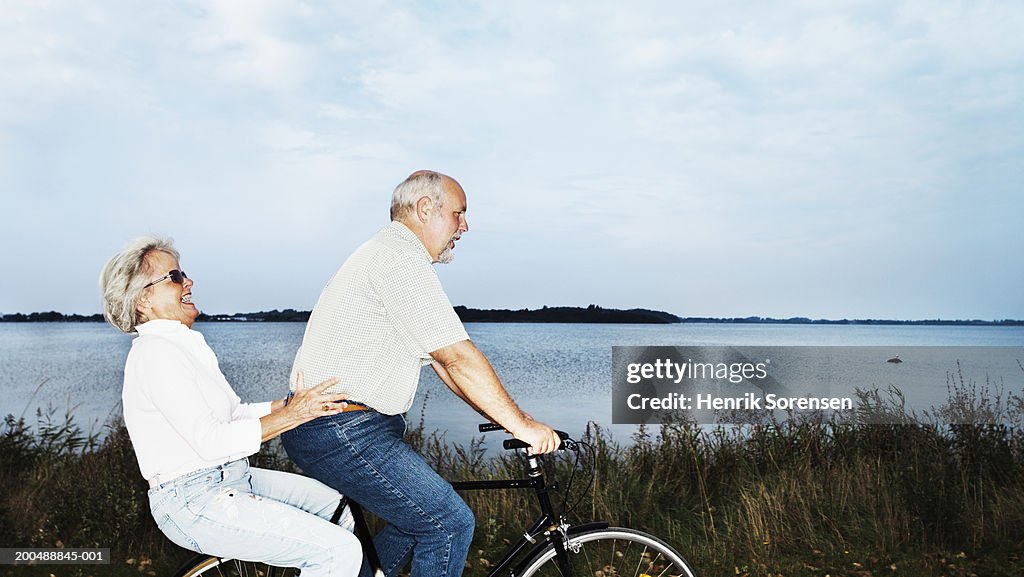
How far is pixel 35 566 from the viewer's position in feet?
15.5

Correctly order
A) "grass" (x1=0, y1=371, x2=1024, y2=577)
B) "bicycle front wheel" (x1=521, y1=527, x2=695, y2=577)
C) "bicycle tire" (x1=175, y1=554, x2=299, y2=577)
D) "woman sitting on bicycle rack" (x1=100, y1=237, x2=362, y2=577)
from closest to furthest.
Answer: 1. "woman sitting on bicycle rack" (x1=100, y1=237, x2=362, y2=577)
2. "bicycle tire" (x1=175, y1=554, x2=299, y2=577)
3. "bicycle front wheel" (x1=521, y1=527, x2=695, y2=577)
4. "grass" (x1=0, y1=371, x2=1024, y2=577)

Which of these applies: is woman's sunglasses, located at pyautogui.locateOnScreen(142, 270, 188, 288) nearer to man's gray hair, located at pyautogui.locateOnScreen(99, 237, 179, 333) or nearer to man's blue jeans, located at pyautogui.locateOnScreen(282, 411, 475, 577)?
man's gray hair, located at pyautogui.locateOnScreen(99, 237, 179, 333)

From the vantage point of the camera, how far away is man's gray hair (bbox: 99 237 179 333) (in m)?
2.39

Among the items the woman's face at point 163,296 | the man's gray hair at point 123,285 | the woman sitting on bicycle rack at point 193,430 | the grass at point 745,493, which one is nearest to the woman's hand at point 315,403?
the woman sitting on bicycle rack at point 193,430

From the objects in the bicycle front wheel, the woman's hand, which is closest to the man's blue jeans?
the woman's hand

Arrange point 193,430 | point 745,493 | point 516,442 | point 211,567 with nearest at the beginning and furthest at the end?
1. point 193,430
2. point 516,442
3. point 211,567
4. point 745,493

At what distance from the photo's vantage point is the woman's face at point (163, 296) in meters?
2.40

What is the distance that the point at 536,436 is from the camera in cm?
245

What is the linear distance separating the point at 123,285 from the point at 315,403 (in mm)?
584

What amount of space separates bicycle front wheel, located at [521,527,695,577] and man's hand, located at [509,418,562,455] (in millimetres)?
459

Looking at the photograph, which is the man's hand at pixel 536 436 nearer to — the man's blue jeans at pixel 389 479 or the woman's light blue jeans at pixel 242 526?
the man's blue jeans at pixel 389 479

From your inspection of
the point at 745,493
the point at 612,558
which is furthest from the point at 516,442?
the point at 745,493

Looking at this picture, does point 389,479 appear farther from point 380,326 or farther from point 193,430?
point 193,430

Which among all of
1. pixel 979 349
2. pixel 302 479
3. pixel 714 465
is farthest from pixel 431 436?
pixel 979 349
